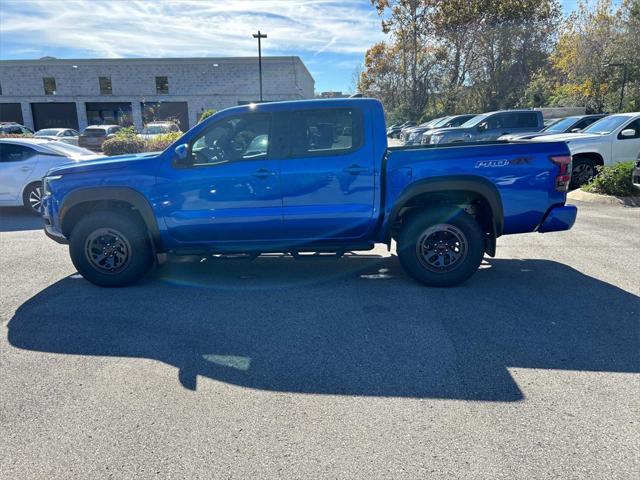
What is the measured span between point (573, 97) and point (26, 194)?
2984cm

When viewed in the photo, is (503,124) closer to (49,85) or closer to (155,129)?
(155,129)

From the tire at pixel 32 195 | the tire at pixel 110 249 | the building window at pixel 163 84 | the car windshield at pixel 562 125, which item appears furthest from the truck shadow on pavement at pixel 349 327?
the building window at pixel 163 84

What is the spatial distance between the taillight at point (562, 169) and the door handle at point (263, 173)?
9.51ft

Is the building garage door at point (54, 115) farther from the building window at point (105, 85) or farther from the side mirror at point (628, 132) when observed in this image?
the side mirror at point (628, 132)

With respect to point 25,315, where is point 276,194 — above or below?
above

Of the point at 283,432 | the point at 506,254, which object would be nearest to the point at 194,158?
the point at 283,432

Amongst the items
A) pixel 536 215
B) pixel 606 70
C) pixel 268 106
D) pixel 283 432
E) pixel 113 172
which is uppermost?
pixel 606 70

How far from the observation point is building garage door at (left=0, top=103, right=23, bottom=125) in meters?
47.8

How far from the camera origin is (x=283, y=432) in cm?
288

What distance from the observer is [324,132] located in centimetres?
518

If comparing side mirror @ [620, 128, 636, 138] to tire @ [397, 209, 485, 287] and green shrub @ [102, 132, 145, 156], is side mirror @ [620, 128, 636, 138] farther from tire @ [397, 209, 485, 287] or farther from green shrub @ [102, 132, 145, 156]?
green shrub @ [102, 132, 145, 156]

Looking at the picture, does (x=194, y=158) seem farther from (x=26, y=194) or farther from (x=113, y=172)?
(x=26, y=194)

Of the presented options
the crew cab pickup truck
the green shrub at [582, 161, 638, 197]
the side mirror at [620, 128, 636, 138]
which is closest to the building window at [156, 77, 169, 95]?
the side mirror at [620, 128, 636, 138]

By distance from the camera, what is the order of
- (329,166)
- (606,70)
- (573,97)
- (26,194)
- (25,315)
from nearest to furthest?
(25,315)
(329,166)
(26,194)
(606,70)
(573,97)
